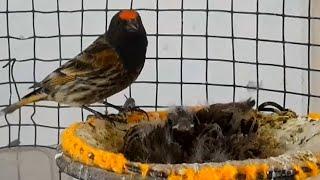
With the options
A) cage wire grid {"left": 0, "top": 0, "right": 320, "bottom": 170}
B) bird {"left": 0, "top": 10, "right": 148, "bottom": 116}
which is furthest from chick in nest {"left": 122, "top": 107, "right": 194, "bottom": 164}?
cage wire grid {"left": 0, "top": 0, "right": 320, "bottom": 170}

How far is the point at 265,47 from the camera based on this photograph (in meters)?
1.66

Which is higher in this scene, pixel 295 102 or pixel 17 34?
pixel 17 34

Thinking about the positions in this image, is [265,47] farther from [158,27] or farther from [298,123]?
[298,123]

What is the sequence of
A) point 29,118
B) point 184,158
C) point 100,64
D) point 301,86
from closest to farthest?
point 184,158 → point 100,64 → point 301,86 → point 29,118

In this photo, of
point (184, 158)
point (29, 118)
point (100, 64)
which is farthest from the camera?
point (29, 118)

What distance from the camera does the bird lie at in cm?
124

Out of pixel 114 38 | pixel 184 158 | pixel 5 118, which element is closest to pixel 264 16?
pixel 114 38

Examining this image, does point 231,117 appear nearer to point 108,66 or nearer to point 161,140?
point 161,140

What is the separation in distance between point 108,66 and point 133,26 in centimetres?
8

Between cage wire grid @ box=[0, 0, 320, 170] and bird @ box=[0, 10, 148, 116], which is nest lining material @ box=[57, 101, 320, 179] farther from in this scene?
cage wire grid @ box=[0, 0, 320, 170]

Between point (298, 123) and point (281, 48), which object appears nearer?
point (298, 123)

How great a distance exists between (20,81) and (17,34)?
0.11 metres

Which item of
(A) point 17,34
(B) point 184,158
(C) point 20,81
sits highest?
(A) point 17,34

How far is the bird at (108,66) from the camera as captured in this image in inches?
48.9
